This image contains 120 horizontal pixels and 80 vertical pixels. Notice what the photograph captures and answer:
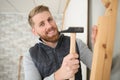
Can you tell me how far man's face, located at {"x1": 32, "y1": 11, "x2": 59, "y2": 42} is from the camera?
1155mm

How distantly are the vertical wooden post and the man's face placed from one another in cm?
45

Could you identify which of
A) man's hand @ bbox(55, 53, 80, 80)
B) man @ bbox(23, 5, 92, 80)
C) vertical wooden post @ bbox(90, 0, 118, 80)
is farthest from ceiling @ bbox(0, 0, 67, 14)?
vertical wooden post @ bbox(90, 0, 118, 80)

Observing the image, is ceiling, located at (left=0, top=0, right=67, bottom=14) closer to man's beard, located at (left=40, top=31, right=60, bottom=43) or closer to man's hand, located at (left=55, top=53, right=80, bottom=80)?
man's beard, located at (left=40, top=31, right=60, bottom=43)

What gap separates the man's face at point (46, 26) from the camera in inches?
45.5

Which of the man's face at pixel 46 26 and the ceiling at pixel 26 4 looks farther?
the ceiling at pixel 26 4

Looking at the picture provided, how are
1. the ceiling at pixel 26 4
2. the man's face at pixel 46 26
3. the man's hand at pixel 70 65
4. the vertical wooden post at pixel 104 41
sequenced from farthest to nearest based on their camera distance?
the ceiling at pixel 26 4 < the man's face at pixel 46 26 < the man's hand at pixel 70 65 < the vertical wooden post at pixel 104 41

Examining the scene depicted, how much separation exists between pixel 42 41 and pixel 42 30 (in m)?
0.15

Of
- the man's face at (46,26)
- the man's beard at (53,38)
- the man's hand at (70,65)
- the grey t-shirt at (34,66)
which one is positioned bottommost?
the grey t-shirt at (34,66)

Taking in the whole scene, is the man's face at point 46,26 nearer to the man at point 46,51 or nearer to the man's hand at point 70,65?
the man at point 46,51

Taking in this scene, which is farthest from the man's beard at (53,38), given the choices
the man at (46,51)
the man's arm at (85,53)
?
the man's arm at (85,53)

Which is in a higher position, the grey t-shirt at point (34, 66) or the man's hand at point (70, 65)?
the man's hand at point (70, 65)

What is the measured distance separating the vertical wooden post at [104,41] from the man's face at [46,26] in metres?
0.45

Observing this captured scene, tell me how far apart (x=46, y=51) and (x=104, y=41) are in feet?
1.92

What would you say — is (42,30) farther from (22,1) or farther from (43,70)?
(22,1)
